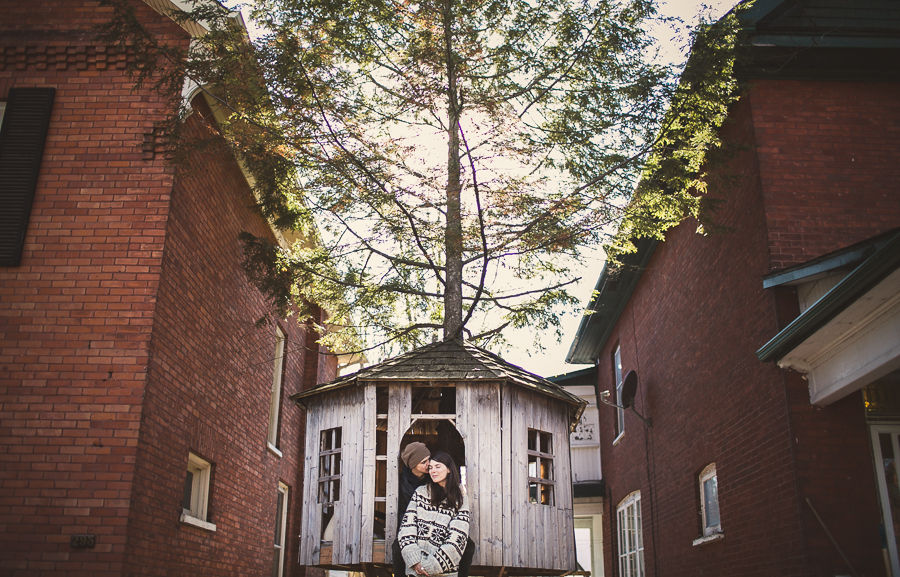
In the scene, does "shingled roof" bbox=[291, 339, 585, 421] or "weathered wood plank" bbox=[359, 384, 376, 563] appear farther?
"shingled roof" bbox=[291, 339, 585, 421]

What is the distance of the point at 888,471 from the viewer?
7273mm

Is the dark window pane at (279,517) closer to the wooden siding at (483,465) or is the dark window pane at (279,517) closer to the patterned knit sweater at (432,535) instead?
the wooden siding at (483,465)

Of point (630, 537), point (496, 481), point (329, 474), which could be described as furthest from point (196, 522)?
point (630, 537)

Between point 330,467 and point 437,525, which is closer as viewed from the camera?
point 437,525

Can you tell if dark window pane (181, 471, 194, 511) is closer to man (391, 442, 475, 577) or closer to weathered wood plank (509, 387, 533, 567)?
man (391, 442, 475, 577)

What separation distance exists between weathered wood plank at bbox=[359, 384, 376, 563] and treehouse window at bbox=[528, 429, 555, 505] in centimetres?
175

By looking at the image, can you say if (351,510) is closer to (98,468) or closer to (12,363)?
(98,468)

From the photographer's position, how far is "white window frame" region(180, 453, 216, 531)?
30.9 ft

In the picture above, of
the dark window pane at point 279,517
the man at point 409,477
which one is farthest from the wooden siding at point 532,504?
the dark window pane at point 279,517

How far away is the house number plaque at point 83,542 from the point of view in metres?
6.73

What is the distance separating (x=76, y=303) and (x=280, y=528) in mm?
8006

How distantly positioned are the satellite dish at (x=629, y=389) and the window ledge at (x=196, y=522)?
27.7 feet

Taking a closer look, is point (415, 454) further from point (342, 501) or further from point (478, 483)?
point (342, 501)

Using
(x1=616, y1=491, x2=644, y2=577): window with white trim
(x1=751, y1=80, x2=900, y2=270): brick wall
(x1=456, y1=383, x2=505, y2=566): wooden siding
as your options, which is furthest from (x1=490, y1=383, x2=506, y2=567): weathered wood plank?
(x1=616, y1=491, x2=644, y2=577): window with white trim
